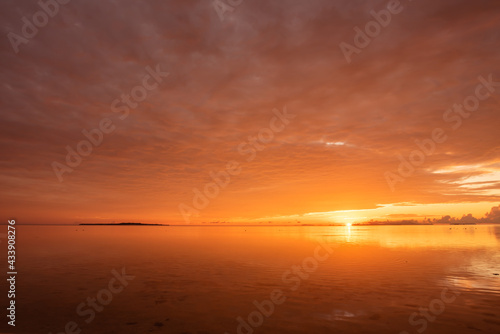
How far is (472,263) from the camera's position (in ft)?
111

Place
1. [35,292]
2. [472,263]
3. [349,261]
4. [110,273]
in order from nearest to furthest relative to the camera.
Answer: [35,292]
[110,273]
[472,263]
[349,261]

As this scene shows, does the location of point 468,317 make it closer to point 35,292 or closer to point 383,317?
point 383,317

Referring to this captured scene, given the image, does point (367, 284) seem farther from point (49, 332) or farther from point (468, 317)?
point (49, 332)

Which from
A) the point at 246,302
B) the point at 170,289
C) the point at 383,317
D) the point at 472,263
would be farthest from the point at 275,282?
the point at 472,263

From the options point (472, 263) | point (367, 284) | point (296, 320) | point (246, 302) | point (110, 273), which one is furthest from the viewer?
point (472, 263)

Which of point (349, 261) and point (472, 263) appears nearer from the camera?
point (472, 263)

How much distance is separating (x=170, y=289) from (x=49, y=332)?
914cm

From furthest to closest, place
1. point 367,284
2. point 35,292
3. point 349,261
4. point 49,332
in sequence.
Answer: point 349,261 < point 367,284 < point 35,292 < point 49,332

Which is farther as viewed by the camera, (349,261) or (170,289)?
(349,261)

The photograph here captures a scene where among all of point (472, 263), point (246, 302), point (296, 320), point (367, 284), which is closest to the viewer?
point (296, 320)

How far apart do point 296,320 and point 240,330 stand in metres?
3.12

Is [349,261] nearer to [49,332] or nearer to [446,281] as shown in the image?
[446,281]

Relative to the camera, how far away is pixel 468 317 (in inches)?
618

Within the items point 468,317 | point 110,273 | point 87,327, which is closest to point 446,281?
point 468,317
